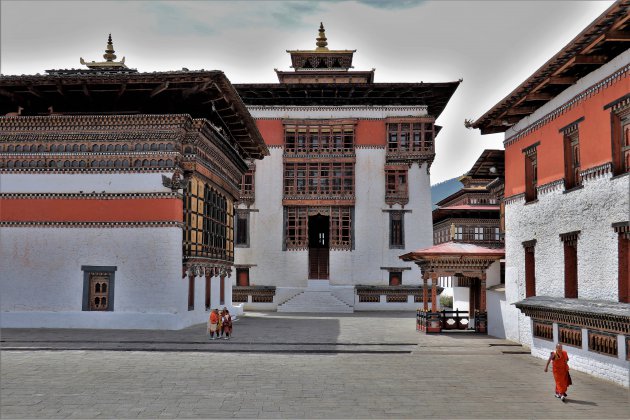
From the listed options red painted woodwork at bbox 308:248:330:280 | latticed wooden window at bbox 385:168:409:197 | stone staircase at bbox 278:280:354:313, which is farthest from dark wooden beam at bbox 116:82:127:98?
red painted woodwork at bbox 308:248:330:280

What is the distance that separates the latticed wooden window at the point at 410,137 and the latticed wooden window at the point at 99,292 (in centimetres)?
2236

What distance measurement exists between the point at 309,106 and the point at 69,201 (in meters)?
21.0

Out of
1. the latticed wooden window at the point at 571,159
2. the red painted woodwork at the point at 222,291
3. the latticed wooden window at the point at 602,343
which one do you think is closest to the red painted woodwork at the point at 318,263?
the red painted woodwork at the point at 222,291

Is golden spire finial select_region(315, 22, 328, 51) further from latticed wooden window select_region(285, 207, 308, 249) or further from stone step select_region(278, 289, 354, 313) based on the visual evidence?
stone step select_region(278, 289, 354, 313)

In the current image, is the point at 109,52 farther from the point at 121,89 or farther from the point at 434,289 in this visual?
the point at 434,289

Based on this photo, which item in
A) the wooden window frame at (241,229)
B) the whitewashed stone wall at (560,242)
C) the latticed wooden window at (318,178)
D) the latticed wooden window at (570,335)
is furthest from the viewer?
the latticed wooden window at (318,178)

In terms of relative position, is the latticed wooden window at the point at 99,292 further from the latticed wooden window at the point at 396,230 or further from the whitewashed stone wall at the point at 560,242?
the latticed wooden window at the point at 396,230

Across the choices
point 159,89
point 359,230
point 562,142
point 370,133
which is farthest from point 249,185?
point 562,142

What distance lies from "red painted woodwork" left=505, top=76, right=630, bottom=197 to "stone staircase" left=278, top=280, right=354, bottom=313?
19079 millimetres

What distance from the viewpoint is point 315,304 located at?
122ft

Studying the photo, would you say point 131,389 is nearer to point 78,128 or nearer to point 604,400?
point 604,400

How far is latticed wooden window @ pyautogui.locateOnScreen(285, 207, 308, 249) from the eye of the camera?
3931 cm

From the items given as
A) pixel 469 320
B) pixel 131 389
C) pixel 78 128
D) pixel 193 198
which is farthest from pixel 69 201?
pixel 469 320

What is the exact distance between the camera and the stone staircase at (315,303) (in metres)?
36.6
